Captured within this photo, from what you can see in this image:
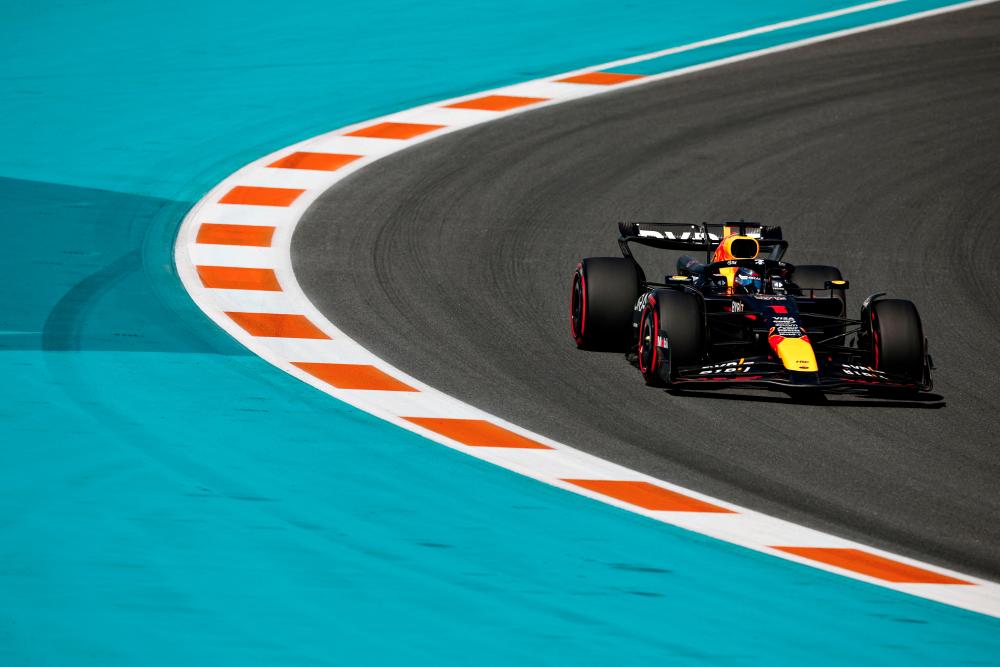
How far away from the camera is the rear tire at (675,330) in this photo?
9.70m

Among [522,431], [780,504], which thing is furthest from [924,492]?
[522,431]

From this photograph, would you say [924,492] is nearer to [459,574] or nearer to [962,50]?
[459,574]

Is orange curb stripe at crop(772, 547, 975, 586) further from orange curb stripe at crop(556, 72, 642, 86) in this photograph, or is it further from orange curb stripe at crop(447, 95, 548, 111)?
orange curb stripe at crop(556, 72, 642, 86)

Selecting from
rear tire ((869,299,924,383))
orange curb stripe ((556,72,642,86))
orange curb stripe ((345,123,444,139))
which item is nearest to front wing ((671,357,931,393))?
rear tire ((869,299,924,383))

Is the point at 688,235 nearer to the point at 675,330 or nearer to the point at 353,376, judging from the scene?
the point at 675,330

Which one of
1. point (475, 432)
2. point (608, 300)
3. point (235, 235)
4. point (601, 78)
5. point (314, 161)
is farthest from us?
point (601, 78)

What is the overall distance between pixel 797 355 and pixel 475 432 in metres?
Result: 2.06

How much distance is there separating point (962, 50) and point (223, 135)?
9898 mm

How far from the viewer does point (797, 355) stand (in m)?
9.57

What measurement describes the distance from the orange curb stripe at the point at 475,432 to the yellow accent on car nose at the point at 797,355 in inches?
65.6

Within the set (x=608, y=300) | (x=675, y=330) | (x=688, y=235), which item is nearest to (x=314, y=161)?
(x=688, y=235)

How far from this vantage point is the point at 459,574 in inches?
272

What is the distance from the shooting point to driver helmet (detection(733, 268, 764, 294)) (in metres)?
10.4

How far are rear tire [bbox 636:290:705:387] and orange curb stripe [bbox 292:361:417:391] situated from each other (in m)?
1.58
